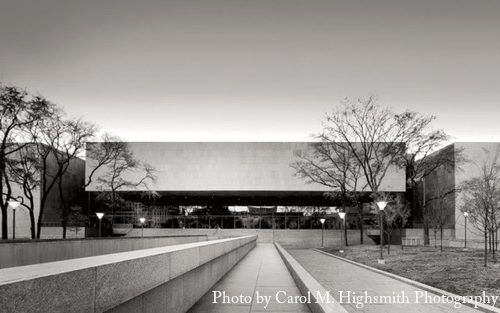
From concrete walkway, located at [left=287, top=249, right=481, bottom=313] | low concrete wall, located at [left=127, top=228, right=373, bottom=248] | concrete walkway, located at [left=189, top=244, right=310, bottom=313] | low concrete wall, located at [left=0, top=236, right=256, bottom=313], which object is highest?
low concrete wall, located at [left=0, top=236, right=256, bottom=313]

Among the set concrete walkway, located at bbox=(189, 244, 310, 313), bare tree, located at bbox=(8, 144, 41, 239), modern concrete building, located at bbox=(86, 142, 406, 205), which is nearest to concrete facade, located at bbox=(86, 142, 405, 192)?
modern concrete building, located at bbox=(86, 142, 406, 205)

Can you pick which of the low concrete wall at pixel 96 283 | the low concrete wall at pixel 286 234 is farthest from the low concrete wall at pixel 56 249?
the low concrete wall at pixel 286 234

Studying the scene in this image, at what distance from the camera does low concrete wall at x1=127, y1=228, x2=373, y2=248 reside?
250 feet

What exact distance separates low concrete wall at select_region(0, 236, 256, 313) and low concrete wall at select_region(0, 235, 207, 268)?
12.2 meters

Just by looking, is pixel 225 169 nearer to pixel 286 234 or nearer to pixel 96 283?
pixel 286 234

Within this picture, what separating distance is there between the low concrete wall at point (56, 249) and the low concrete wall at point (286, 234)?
Answer: 149ft

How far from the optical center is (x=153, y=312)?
616 cm

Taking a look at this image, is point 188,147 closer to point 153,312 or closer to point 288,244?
point 288,244

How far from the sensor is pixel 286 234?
7894 centimetres

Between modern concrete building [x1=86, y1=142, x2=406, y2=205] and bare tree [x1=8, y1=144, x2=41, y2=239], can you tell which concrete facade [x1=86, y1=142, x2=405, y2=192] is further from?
bare tree [x1=8, y1=144, x2=41, y2=239]

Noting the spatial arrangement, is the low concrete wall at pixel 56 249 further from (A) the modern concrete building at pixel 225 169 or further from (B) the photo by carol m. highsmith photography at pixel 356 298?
(A) the modern concrete building at pixel 225 169

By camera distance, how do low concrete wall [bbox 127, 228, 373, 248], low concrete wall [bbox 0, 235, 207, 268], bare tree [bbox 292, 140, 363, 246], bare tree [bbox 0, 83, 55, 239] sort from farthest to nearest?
low concrete wall [bbox 127, 228, 373, 248], bare tree [bbox 292, 140, 363, 246], bare tree [bbox 0, 83, 55, 239], low concrete wall [bbox 0, 235, 207, 268]

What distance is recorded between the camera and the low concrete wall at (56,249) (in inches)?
725

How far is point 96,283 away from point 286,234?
7571 centimetres
